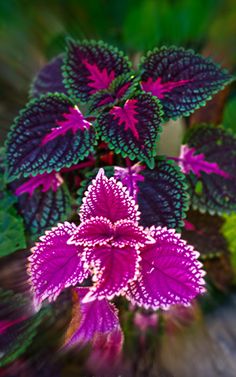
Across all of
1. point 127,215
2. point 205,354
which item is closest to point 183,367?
point 205,354

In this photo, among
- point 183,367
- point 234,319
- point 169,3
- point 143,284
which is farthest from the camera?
point 169,3

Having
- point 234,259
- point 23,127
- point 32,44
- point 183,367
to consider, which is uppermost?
point 32,44

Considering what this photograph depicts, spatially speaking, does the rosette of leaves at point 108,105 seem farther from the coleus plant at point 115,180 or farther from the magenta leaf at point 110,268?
the magenta leaf at point 110,268

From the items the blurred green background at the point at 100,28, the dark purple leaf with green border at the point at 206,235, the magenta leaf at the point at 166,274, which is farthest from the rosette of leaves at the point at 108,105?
the blurred green background at the point at 100,28

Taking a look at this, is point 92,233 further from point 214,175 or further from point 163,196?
point 214,175

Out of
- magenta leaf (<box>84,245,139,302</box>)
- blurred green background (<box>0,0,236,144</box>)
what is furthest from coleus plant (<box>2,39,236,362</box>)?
blurred green background (<box>0,0,236,144</box>)

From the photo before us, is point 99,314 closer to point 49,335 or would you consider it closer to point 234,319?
point 49,335
